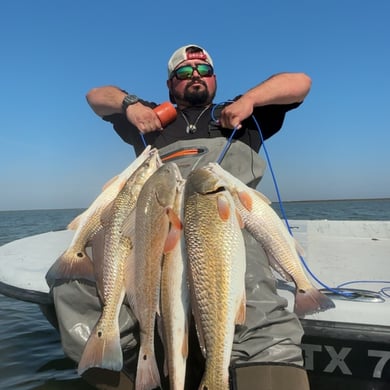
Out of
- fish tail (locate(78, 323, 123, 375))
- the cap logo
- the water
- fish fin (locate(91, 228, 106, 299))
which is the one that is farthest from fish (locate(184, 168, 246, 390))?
the water

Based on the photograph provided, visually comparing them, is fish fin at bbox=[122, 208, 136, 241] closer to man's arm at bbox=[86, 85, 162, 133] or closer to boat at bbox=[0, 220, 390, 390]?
man's arm at bbox=[86, 85, 162, 133]

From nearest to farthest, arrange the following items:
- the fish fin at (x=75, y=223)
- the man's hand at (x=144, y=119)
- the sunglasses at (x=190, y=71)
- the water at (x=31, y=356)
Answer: the fish fin at (x=75, y=223), the man's hand at (x=144, y=119), the sunglasses at (x=190, y=71), the water at (x=31, y=356)

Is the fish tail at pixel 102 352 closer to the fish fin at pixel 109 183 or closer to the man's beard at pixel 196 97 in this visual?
the fish fin at pixel 109 183

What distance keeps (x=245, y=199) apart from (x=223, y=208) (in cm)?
33

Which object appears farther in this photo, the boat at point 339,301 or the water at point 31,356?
the water at point 31,356

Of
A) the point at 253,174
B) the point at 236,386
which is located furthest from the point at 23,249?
the point at 236,386

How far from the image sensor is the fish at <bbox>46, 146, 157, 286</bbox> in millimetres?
2717

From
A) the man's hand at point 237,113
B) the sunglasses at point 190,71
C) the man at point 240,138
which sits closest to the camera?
the man at point 240,138

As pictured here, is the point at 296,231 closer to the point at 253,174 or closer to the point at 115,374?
the point at 253,174

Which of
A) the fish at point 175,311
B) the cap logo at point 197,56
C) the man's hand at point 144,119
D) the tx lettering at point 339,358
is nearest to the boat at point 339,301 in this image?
the tx lettering at point 339,358

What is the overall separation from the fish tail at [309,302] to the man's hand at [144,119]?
5.64ft

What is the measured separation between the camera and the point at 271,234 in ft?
9.22

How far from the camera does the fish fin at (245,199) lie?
273 centimetres

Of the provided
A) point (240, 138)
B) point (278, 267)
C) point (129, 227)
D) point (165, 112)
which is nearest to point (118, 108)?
point (165, 112)
